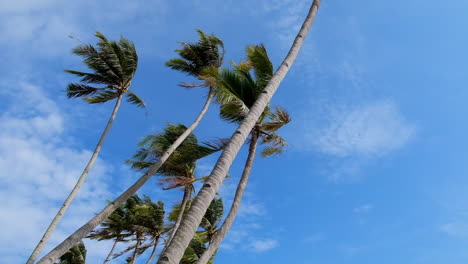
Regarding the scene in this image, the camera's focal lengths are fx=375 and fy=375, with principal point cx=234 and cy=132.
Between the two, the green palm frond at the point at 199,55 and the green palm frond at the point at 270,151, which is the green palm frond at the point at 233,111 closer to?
the green palm frond at the point at 270,151

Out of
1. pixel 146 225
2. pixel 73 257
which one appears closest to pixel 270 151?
pixel 146 225

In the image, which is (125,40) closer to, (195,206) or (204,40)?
(204,40)

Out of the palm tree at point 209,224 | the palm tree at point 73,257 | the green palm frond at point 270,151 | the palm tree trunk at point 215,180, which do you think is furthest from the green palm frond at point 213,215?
the palm tree at point 73,257

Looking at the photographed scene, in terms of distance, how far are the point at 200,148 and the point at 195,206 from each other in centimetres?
480

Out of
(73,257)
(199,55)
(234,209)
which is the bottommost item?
(234,209)

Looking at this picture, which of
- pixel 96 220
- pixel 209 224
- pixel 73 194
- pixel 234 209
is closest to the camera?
pixel 234 209

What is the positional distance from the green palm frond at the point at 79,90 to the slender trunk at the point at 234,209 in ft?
26.8

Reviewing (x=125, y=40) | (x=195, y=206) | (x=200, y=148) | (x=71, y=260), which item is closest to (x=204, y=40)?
(x=125, y=40)

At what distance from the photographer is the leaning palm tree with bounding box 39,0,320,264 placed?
4625 millimetres

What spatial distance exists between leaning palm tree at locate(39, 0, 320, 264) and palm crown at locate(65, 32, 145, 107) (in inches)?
255

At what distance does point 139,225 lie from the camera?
21.3 meters

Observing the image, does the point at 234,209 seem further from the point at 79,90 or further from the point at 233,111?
the point at 79,90

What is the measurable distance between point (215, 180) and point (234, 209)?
12.2 feet

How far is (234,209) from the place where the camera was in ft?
29.3
